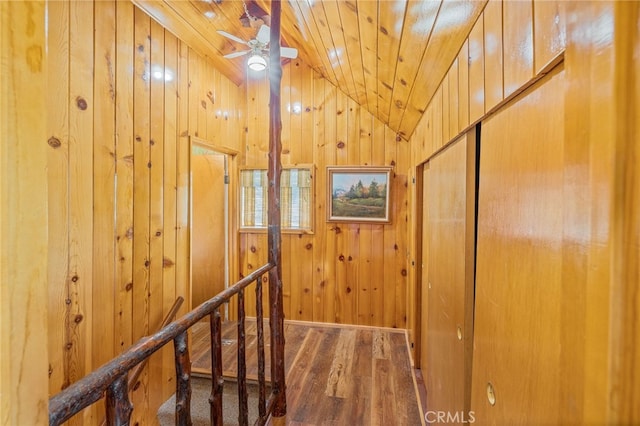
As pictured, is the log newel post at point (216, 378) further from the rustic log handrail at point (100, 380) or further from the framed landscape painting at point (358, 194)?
the framed landscape painting at point (358, 194)

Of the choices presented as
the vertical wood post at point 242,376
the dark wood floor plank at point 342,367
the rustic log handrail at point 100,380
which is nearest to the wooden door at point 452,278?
the dark wood floor plank at point 342,367

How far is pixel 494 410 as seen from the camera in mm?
854

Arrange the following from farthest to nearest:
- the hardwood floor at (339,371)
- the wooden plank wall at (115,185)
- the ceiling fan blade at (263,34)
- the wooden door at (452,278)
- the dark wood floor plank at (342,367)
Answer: the dark wood floor plank at (342,367)
the ceiling fan blade at (263,34)
the hardwood floor at (339,371)
the wooden plank wall at (115,185)
the wooden door at (452,278)

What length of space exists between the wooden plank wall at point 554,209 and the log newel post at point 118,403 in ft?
3.13

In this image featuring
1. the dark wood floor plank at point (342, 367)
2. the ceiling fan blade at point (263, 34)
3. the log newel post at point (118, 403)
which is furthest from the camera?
the dark wood floor plank at point (342, 367)

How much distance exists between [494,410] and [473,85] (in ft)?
3.51

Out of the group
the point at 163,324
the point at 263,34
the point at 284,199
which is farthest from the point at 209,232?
the point at 263,34

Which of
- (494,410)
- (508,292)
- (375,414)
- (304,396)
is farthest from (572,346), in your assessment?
(304,396)

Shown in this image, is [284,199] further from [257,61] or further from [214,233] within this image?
[257,61]

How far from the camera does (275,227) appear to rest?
199 centimetres

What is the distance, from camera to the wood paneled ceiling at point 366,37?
117 cm

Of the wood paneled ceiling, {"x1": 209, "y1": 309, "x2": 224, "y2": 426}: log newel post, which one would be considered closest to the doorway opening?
the wood paneled ceiling

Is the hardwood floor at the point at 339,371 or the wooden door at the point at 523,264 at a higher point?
the wooden door at the point at 523,264

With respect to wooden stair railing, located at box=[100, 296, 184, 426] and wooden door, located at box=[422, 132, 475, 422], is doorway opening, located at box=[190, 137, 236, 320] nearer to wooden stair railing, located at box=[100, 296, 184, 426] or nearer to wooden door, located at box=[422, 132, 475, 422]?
wooden stair railing, located at box=[100, 296, 184, 426]
